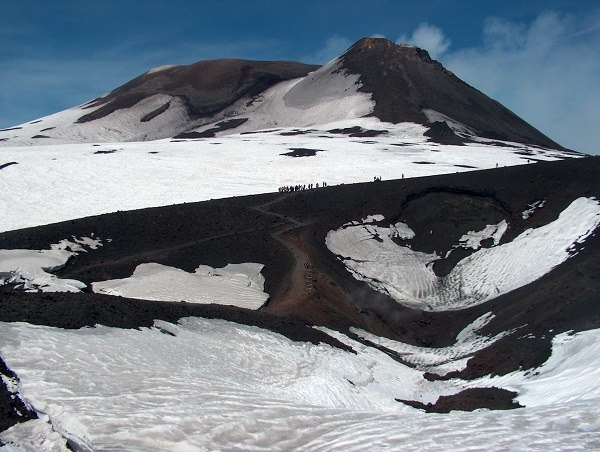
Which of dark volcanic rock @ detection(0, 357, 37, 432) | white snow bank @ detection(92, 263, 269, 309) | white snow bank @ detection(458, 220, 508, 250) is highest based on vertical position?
white snow bank @ detection(458, 220, 508, 250)

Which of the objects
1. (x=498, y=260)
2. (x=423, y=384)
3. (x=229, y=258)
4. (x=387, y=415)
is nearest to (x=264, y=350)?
(x=423, y=384)

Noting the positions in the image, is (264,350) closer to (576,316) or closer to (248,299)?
(248,299)

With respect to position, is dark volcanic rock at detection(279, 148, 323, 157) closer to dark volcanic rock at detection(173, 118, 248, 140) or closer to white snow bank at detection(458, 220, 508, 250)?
white snow bank at detection(458, 220, 508, 250)

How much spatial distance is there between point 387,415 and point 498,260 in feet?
85.3

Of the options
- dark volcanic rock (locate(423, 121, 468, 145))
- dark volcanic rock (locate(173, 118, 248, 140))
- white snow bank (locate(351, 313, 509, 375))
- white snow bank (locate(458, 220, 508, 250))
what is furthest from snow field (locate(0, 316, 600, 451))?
dark volcanic rock (locate(173, 118, 248, 140))

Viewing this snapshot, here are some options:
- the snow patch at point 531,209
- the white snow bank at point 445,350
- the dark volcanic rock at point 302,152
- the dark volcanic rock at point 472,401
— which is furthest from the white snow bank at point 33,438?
the dark volcanic rock at point 302,152

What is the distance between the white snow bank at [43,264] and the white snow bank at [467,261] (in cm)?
1249

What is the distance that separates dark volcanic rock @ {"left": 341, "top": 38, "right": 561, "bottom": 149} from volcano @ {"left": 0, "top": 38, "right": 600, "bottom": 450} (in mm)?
11864

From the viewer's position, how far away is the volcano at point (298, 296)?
858cm

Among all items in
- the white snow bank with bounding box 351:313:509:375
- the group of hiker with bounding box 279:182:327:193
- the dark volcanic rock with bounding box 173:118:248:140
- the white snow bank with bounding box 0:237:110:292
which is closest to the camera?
the white snow bank with bounding box 0:237:110:292

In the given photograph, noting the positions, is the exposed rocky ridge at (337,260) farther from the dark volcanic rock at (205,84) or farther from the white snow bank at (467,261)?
the dark volcanic rock at (205,84)

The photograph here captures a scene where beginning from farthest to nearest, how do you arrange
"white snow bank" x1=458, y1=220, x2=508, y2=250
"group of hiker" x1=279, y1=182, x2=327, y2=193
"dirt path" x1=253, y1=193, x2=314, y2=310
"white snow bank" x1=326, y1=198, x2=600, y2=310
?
"group of hiker" x1=279, y1=182, x2=327, y2=193, "white snow bank" x1=458, y1=220, x2=508, y2=250, "white snow bank" x1=326, y1=198, x2=600, y2=310, "dirt path" x1=253, y1=193, x2=314, y2=310

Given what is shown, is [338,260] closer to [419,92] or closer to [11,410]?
[11,410]

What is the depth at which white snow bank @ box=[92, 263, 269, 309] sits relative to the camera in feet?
83.9
